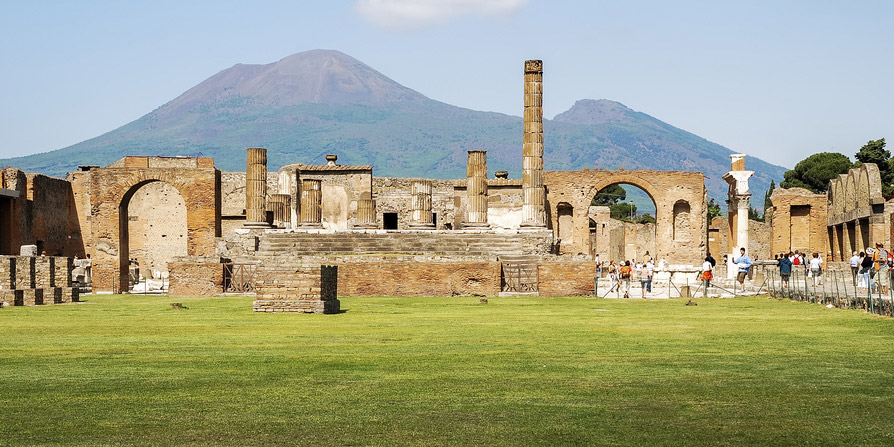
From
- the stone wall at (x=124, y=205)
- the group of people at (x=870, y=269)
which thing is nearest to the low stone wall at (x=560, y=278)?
the group of people at (x=870, y=269)

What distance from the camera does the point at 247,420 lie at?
7.07 meters

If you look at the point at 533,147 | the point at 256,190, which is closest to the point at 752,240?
the point at 533,147

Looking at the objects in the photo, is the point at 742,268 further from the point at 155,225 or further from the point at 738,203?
the point at 155,225

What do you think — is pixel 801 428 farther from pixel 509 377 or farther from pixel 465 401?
pixel 509 377

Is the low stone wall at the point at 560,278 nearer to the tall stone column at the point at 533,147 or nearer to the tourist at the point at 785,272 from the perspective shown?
the tourist at the point at 785,272

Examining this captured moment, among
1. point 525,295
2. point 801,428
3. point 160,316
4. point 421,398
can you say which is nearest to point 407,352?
point 421,398

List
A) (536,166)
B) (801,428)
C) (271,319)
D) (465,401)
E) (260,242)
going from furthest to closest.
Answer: (536,166)
(260,242)
(271,319)
(465,401)
(801,428)

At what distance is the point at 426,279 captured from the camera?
25250 mm

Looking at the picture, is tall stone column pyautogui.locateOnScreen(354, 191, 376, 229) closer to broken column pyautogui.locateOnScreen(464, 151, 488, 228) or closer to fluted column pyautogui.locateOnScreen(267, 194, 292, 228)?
fluted column pyautogui.locateOnScreen(267, 194, 292, 228)

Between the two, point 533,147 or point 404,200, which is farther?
point 404,200

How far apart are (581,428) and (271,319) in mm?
9724

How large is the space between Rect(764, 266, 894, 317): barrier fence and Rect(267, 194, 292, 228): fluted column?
55.7 feet

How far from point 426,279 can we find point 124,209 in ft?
39.1

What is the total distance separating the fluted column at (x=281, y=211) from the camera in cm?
3650
